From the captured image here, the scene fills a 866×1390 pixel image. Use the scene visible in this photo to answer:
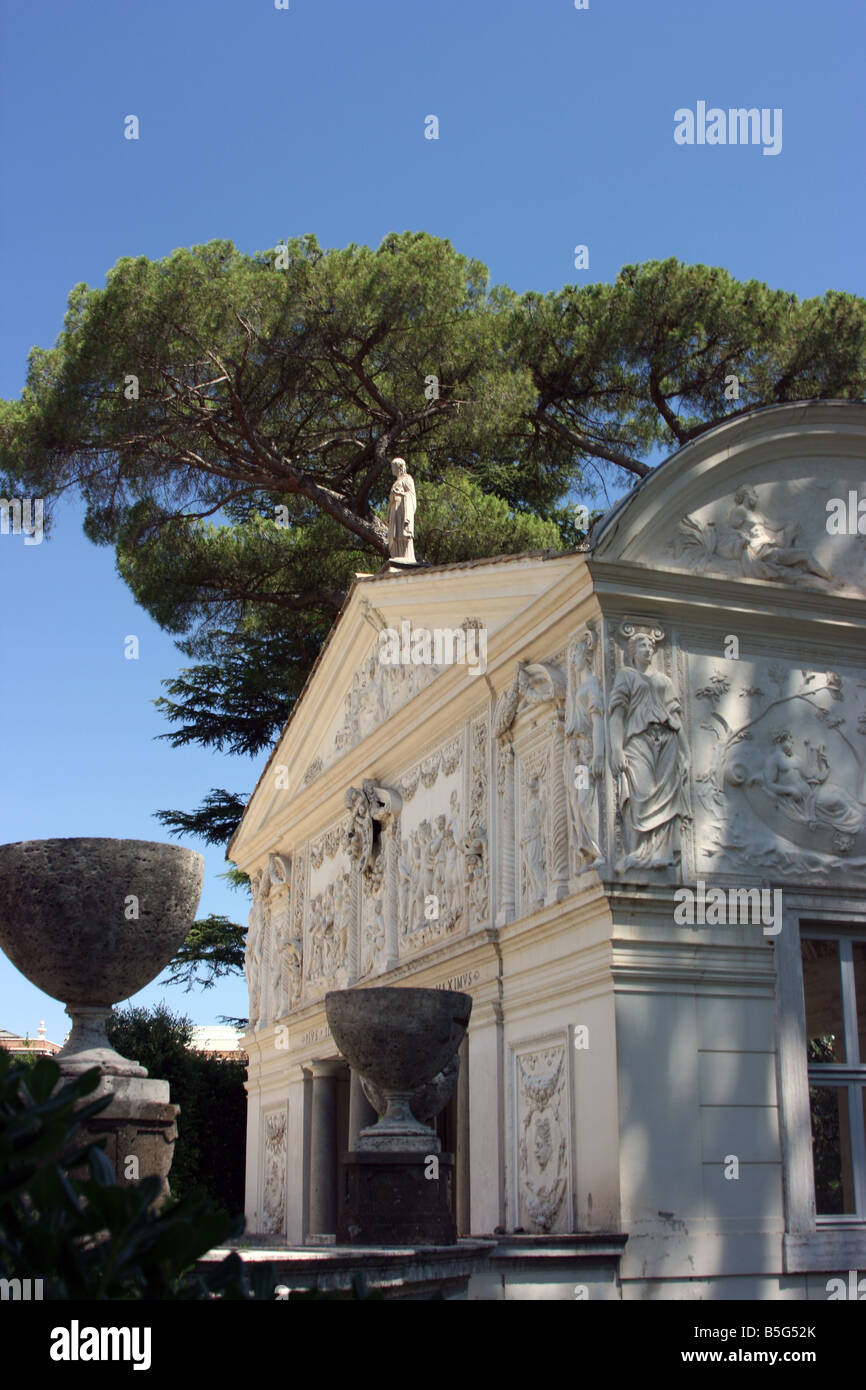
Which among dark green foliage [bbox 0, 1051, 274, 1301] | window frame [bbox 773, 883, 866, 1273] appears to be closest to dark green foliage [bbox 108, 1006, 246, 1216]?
window frame [bbox 773, 883, 866, 1273]

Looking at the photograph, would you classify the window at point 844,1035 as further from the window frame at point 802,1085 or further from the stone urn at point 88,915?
the stone urn at point 88,915

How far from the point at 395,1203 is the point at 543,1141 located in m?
1.93

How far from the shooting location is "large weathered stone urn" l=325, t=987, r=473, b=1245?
9.14m

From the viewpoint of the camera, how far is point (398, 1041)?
31.6 ft

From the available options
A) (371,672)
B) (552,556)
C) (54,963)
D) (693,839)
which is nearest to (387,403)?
(371,672)

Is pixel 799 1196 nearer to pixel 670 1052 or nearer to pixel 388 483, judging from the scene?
pixel 670 1052

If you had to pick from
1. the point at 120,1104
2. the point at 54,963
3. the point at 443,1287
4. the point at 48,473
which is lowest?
the point at 443,1287

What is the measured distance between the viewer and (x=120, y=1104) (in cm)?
690

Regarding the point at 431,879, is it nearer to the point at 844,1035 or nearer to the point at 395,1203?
the point at 844,1035

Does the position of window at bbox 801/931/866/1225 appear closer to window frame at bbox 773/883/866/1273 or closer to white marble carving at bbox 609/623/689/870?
window frame at bbox 773/883/866/1273

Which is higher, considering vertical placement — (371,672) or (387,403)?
(387,403)

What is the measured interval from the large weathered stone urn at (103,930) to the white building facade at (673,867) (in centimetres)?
341

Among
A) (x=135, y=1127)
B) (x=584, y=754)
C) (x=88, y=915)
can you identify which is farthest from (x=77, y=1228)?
(x=584, y=754)

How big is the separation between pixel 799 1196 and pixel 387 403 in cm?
1488
